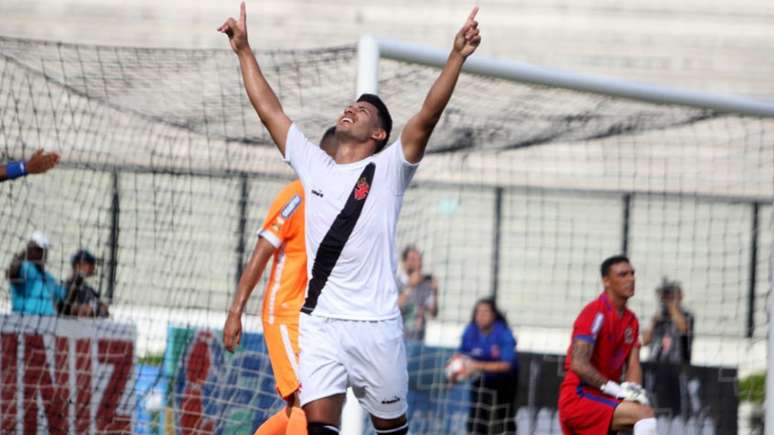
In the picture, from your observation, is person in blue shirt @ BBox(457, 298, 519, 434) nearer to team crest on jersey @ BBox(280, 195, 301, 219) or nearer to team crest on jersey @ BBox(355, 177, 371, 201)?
team crest on jersey @ BBox(280, 195, 301, 219)

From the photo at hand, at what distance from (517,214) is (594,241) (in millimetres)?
861

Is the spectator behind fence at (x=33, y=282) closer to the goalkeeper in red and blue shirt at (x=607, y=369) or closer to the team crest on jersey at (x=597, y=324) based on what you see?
the goalkeeper in red and blue shirt at (x=607, y=369)

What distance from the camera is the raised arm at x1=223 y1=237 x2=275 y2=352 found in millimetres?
6449

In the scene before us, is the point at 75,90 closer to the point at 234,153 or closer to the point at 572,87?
the point at 234,153

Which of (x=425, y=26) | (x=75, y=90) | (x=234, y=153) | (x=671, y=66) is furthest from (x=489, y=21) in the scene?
(x=75, y=90)

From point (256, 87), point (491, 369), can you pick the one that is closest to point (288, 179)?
point (491, 369)

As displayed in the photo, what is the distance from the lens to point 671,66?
58.8 ft

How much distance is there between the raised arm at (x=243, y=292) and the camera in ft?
21.2

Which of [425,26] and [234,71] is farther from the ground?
[425,26]

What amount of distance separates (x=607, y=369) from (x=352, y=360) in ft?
10.7

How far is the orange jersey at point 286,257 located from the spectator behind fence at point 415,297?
16.7 feet

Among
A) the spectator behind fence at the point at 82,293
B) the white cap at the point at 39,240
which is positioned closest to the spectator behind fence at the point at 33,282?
the white cap at the point at 39,240

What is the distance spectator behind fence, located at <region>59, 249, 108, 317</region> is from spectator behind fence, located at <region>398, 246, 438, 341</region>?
3284 millimetres

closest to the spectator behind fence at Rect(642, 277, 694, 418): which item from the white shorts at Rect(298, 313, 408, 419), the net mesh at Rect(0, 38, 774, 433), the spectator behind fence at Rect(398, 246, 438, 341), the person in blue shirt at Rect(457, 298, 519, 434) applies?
the net mesh at Rect(0, 38, 774, 433)
